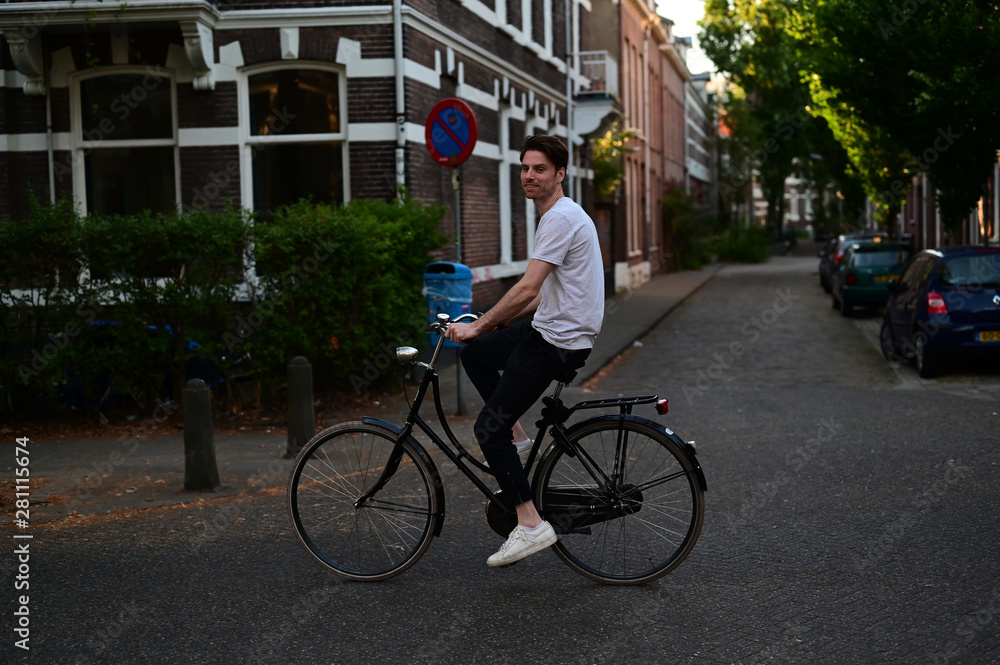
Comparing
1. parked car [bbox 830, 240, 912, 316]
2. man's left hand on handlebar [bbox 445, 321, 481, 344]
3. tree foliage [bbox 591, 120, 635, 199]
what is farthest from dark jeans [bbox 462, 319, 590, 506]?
tree foliage [bbox 591, 120, 635, 199]

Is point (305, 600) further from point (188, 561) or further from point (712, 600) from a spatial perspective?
point (712, 600)

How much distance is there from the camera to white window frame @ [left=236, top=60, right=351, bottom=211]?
13938 mm

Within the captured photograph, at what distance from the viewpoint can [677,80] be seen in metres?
56.4

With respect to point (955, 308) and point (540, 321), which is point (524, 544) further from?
point (955, 308)

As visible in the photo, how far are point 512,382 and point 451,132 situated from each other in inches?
242

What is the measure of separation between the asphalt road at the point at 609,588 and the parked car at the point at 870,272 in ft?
46.4

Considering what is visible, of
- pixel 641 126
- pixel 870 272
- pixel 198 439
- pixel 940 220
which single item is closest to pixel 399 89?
pixel 198 439

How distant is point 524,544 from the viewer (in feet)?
16.8

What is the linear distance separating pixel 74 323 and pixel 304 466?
5173 millimetres

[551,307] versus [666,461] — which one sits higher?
[551,307]

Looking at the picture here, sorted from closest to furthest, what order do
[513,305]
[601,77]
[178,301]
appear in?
[513,305] < [178,301] < [601,77]

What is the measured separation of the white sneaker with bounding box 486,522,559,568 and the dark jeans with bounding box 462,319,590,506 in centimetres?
15

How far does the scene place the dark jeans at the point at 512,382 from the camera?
5012mm

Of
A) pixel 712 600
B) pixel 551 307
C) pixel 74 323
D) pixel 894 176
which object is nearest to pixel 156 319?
pixel 74 323
